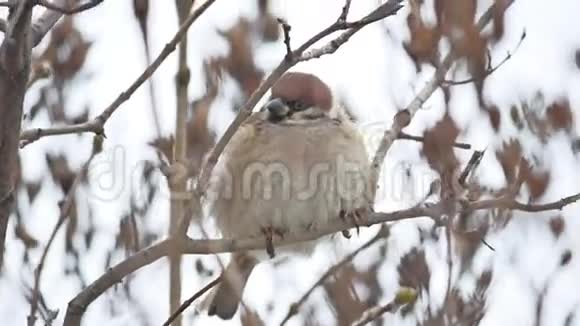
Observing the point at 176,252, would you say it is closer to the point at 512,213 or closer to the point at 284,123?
the point at 512,213

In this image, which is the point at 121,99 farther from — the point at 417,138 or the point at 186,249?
the point at 417,138

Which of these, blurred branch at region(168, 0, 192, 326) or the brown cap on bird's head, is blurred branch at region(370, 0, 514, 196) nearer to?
the brown cap on bird's head

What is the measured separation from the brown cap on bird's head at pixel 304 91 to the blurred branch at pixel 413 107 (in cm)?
51

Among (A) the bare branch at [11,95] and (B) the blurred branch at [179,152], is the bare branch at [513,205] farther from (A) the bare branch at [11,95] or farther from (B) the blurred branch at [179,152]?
(A) the bare branch at [11,95]

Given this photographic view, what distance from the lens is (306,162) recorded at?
384cm

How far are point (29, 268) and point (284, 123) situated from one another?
3.79 feet

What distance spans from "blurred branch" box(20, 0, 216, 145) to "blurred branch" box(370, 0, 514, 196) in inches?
32.5

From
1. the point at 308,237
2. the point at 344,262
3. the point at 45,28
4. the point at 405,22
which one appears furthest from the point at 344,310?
the point at 45,28

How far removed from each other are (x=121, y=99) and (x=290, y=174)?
135 centimetres

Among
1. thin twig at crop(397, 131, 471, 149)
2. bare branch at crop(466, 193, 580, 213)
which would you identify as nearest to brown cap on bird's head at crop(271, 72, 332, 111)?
thin twig at crop(397, 131, 471, 149)

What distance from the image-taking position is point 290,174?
3830 mm

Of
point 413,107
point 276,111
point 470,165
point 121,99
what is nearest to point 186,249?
point 121,99

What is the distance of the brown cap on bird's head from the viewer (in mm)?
4117

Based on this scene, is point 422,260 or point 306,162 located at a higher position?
point 306,162
